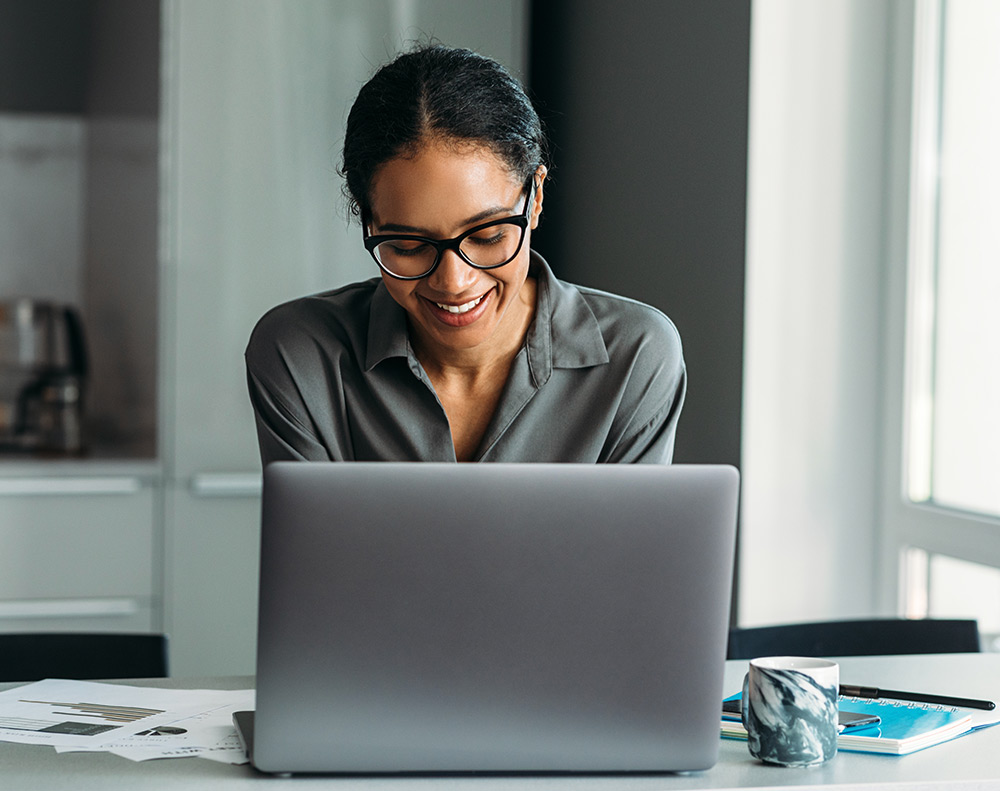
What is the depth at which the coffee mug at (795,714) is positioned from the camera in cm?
97

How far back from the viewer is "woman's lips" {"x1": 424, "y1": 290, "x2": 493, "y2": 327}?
1361mm

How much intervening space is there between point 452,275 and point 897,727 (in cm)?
64

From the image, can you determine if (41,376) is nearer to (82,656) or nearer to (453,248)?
(82,656)

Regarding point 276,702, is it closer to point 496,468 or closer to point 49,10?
point 496,468

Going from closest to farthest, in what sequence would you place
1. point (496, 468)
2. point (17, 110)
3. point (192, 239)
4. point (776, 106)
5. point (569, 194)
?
point (496, 468) → point (776, 106) → point (192, 239) → point (569, 194) → point (17, 110)

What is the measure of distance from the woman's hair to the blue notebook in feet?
2.17

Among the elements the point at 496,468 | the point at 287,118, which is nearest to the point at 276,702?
the point at 496,468

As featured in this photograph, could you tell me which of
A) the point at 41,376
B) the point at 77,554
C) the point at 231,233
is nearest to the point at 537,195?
the point at 231,233

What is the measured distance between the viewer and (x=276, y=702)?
2.99ft

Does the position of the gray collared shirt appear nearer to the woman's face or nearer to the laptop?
the woman's face

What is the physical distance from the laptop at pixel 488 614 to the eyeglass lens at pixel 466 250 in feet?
1.52

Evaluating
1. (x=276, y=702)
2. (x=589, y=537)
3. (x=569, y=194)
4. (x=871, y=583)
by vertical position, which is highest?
(x=569, y=194)

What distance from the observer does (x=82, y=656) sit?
59.7 inches

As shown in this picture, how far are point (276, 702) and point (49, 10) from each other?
119 inches
